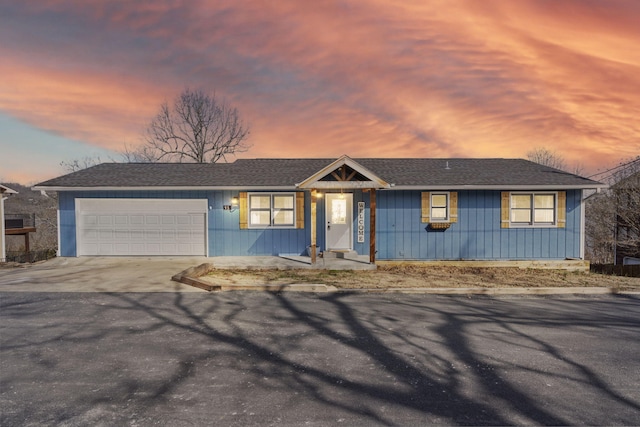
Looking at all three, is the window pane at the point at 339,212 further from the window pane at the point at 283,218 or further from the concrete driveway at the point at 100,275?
the concrete driveway at the point at 100,275

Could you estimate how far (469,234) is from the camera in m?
14.7

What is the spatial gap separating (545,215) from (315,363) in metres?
13.0

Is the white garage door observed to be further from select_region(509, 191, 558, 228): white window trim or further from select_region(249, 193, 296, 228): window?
select_region(509, 191, 558, 228): white window trim

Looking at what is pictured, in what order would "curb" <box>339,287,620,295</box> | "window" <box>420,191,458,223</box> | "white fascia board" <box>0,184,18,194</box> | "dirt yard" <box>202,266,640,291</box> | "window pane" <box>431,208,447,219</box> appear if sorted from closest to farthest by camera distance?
"curb" <box>339,287,620,295</box>
"dirt yard" <box>202,266,640,291</box>
"window" <box>420,191,458,223</box>
"window pane" <box>431,208,447,219</box>
"white fascia board" <box>0,184,18,194</box>

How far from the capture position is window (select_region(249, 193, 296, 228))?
1488cm

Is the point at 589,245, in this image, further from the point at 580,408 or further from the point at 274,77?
the point at 580,408

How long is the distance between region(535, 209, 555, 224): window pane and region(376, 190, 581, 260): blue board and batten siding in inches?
13.3

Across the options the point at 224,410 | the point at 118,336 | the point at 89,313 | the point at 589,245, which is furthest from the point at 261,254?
the point at 589,245

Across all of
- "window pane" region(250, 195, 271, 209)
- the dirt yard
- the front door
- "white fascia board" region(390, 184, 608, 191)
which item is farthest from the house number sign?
"window pane" region(250, 195, 271, 209)

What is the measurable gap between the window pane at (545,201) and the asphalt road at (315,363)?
6.85 metres

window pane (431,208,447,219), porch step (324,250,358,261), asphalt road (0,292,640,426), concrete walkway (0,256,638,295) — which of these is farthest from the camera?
window pane (431,208,447,219)

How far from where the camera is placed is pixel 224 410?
4.04 metres

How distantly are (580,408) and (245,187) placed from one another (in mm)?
12054

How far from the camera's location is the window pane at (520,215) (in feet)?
48.4
